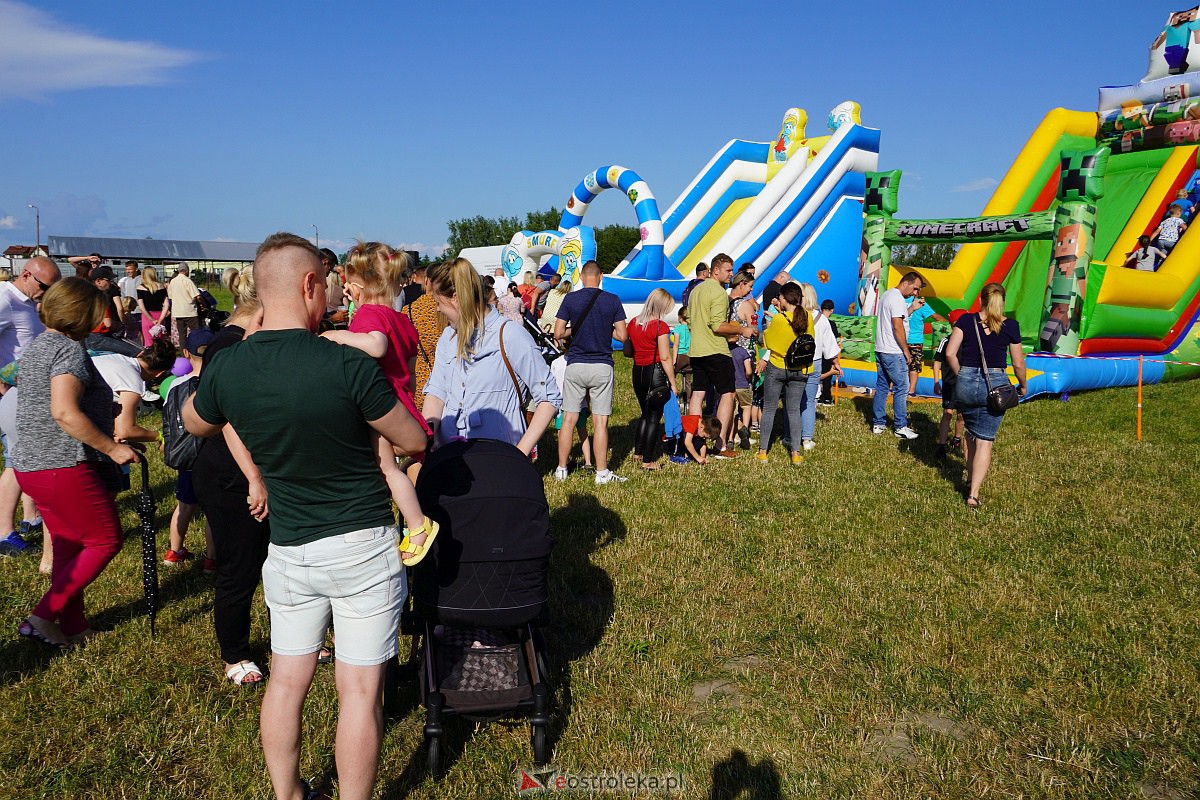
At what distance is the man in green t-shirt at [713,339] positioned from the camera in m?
7.38

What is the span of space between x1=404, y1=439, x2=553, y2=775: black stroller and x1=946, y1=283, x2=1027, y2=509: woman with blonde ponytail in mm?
4281

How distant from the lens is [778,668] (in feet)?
12.6

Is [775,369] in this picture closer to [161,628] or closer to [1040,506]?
[1040,506]

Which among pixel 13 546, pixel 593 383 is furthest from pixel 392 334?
pixel 13 546

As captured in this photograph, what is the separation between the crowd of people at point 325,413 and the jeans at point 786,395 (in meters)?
0.03

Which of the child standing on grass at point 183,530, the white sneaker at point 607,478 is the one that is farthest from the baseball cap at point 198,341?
the white sneaker at point 607,478

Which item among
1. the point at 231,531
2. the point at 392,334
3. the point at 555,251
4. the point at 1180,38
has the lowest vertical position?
the point at 231,531

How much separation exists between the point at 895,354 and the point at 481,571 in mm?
7089

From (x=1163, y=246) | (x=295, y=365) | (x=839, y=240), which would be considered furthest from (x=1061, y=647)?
(x=839, y=240)

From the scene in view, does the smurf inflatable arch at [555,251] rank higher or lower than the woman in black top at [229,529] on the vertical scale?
higher

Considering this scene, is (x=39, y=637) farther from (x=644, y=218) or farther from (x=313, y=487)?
(x=644, y=218)

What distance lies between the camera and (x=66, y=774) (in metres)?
2.98

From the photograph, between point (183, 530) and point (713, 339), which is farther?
point (713, 339)

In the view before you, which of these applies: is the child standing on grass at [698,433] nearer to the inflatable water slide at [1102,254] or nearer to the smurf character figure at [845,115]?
the inflatable water slide at [1102,254]
